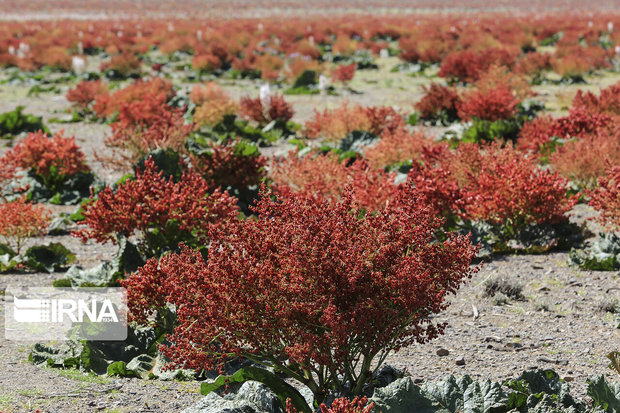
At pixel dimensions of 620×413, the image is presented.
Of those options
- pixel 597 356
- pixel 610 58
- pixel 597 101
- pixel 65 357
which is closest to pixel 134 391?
pixel 65 357

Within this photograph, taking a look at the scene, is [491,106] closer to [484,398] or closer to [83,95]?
[83,95]

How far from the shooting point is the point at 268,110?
520 inches

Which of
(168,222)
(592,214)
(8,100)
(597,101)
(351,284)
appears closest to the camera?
(351,284)

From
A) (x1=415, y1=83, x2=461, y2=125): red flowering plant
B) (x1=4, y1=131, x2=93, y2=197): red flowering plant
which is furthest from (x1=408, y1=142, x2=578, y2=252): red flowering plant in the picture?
(x1=415, y1=83, x2=461, y2=125): red flowering plant

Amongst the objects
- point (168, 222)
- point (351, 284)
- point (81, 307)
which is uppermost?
point (351, 284)

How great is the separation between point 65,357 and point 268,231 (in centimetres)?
178

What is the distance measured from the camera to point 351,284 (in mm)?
3504

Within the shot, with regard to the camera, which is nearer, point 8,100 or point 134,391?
point 134,391

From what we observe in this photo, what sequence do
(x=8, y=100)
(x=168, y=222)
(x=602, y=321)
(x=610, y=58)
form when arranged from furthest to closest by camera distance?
(x=610, y=58) < (x=8, y=100) < (x=168, y=222) < (x=602, y=321)

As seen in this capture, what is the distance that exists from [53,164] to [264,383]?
636 centimetres

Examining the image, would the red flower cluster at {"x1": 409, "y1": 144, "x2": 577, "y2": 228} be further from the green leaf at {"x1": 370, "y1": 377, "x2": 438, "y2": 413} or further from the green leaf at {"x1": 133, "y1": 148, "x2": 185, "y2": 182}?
the green leaf at {"x1": 370, "y1": 377, "x2": 438, "y2": 413}

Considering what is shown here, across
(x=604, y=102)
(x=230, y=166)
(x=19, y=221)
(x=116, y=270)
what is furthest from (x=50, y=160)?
(x=604, y=102)

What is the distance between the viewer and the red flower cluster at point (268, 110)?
42.8ft

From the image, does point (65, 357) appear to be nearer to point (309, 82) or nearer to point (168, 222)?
point (168, 222)
